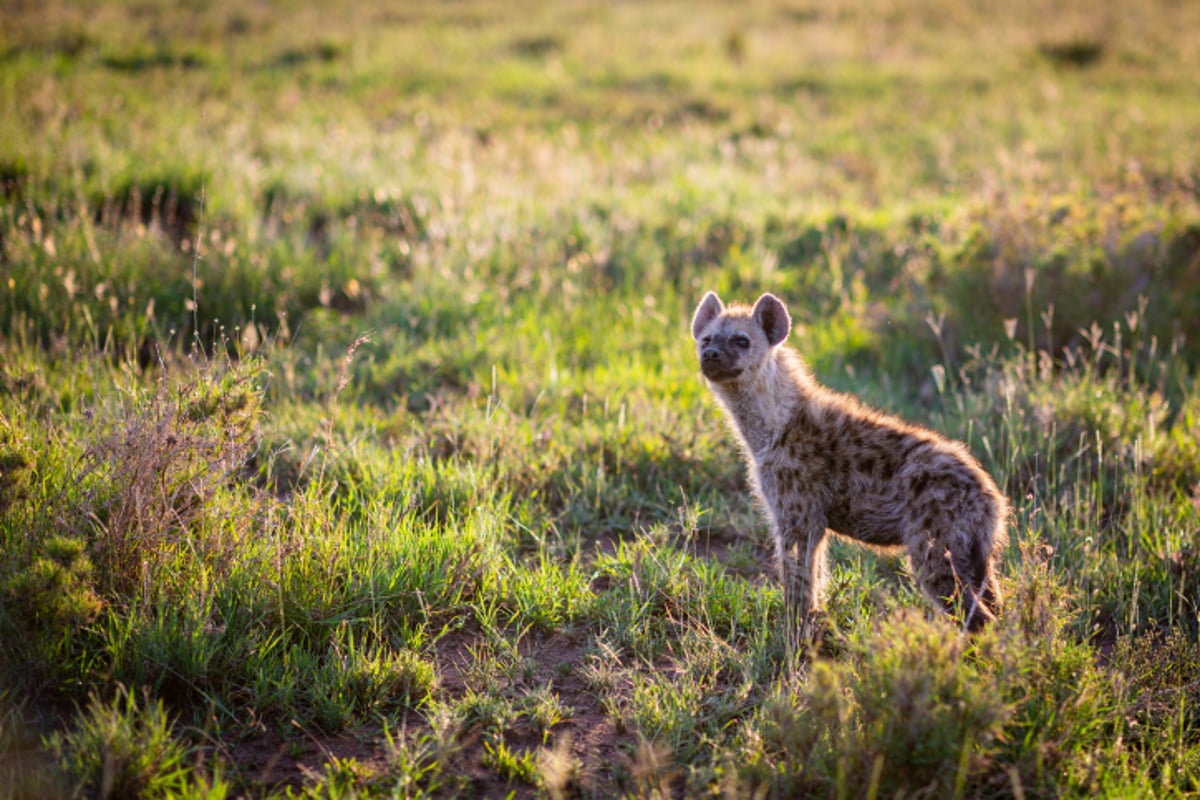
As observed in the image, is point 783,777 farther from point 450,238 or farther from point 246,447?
point 450,238

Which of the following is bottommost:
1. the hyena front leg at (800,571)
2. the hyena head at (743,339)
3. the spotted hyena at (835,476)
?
the hyena front leg at (800,571)

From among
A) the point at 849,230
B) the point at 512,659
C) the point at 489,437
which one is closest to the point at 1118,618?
the point at 512,659

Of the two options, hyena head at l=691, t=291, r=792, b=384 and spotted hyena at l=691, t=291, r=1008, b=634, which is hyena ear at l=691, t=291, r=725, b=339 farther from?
hyena head at l=691, t=291, r=792, b=384

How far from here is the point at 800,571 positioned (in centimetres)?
377

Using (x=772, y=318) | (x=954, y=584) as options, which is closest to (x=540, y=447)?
(x=772, y=318)

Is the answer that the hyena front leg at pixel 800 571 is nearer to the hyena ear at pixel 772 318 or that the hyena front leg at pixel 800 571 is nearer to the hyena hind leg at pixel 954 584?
the hyena hind leg at pixel 954 584

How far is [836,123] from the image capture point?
13.1m

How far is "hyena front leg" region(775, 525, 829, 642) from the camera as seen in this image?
377 centimetres

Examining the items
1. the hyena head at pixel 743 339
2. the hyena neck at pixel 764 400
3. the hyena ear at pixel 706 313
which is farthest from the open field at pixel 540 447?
the hyena ear at pixel 706 313

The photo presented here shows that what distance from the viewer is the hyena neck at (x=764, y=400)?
13.6ft

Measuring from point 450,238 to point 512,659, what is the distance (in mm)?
4679

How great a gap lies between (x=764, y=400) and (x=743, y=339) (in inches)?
11.5

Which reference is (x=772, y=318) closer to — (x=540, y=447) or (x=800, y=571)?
(x=800, y=571)

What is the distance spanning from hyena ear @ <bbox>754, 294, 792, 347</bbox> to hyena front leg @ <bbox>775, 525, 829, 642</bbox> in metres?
0.90
